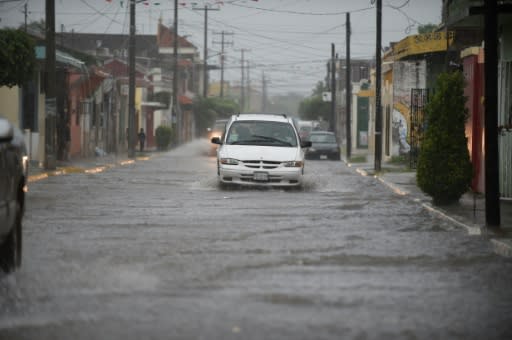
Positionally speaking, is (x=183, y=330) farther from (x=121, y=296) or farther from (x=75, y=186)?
(x=75, y=186)

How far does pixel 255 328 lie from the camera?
7719 millimetres

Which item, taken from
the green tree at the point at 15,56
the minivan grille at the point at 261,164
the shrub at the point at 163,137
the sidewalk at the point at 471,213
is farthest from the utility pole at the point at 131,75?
the minivan grille at the point at 261,164

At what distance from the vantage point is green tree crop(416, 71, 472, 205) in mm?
19203

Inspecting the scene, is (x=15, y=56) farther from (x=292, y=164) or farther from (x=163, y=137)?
(x=163, y=137)

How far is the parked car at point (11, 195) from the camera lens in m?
9.84

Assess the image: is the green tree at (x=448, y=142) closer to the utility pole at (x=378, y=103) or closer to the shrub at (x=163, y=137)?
the utility pole at (x=378, y=103)

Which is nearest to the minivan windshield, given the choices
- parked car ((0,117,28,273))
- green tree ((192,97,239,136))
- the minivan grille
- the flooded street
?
the minivan grille

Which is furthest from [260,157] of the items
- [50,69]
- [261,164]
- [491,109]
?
[50,69]

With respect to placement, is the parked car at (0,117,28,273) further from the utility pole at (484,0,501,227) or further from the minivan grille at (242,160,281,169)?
the minivan grille at (242,160,281,169)

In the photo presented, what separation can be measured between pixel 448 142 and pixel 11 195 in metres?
10.6

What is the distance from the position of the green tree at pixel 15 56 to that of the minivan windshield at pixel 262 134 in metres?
5.93

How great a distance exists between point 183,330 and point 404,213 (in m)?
11.6

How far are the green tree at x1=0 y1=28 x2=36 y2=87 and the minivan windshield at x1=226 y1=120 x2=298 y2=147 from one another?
19.5 ft

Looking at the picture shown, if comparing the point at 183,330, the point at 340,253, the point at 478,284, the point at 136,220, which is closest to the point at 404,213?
the point at 136,220
